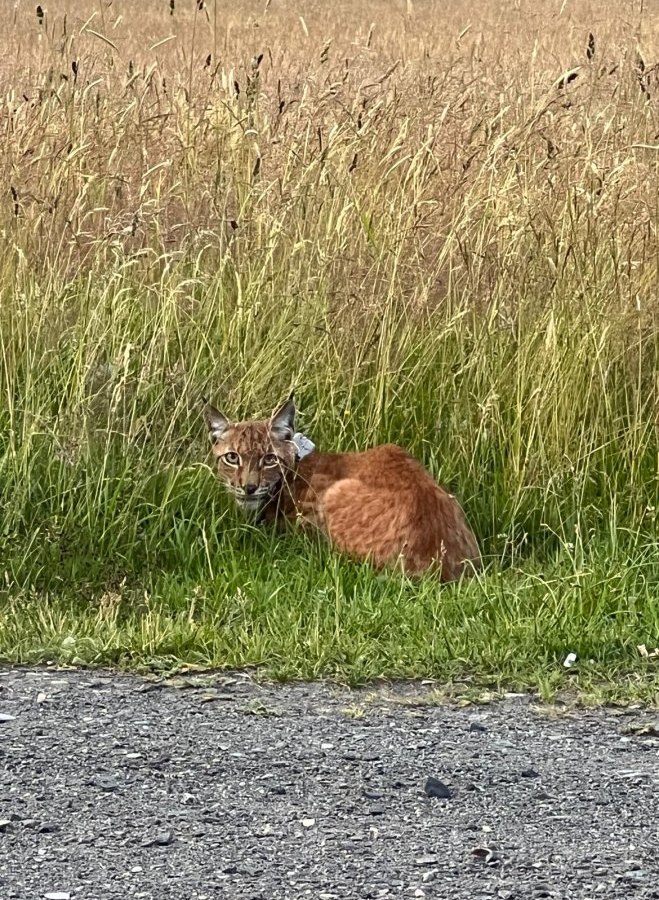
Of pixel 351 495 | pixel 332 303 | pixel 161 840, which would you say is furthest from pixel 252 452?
pixel 161 840

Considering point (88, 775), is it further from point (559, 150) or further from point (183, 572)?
point (559, 150)

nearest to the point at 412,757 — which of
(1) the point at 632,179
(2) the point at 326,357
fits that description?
(2) the point at 326,357

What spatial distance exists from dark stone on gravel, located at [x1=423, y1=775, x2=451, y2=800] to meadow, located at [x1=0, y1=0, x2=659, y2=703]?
81 centimetres

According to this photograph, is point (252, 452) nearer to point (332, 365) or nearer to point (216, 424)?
point (216, 424)

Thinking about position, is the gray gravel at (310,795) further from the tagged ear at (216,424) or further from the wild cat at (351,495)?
the tagged ear at (216,424)

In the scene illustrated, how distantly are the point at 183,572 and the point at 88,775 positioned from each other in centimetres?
193

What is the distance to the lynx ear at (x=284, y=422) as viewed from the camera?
6.04 m

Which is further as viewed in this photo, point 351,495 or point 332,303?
point 332,303

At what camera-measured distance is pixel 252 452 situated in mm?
6090

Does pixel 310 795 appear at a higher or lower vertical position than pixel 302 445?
lower

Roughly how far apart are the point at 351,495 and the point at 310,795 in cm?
244

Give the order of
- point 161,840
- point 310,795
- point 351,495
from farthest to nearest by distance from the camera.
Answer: point 351,495 < point 310,795 < point 161,840

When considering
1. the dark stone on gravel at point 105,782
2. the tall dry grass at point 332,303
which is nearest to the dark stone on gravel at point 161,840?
the dark stone on gravel at point 105,782

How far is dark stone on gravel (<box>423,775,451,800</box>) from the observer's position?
347 cm
